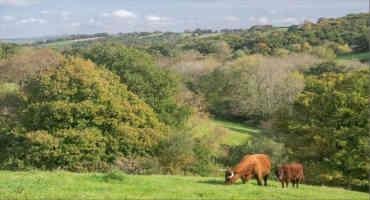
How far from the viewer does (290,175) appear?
69.2 ft

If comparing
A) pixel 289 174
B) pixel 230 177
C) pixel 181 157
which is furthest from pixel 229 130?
pixel 230 177

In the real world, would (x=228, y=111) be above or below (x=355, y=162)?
below

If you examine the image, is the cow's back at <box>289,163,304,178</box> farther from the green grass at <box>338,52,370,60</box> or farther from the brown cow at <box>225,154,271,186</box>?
the green grass at <box>338,52,370,60</box>

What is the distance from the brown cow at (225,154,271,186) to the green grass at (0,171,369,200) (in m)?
0.36

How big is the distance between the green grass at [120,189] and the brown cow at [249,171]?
1.20ft

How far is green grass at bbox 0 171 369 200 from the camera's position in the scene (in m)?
15.7

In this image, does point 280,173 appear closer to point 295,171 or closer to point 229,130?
point 295,171

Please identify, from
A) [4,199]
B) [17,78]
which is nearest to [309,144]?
[4,199]

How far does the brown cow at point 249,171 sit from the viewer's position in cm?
1983

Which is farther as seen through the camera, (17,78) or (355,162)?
(17,78)

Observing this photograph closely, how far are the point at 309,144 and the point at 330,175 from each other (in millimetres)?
5189

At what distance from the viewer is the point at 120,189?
55.8 feet

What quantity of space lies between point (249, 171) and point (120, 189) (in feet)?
17.6

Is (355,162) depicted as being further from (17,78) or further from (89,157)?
(17,78)
